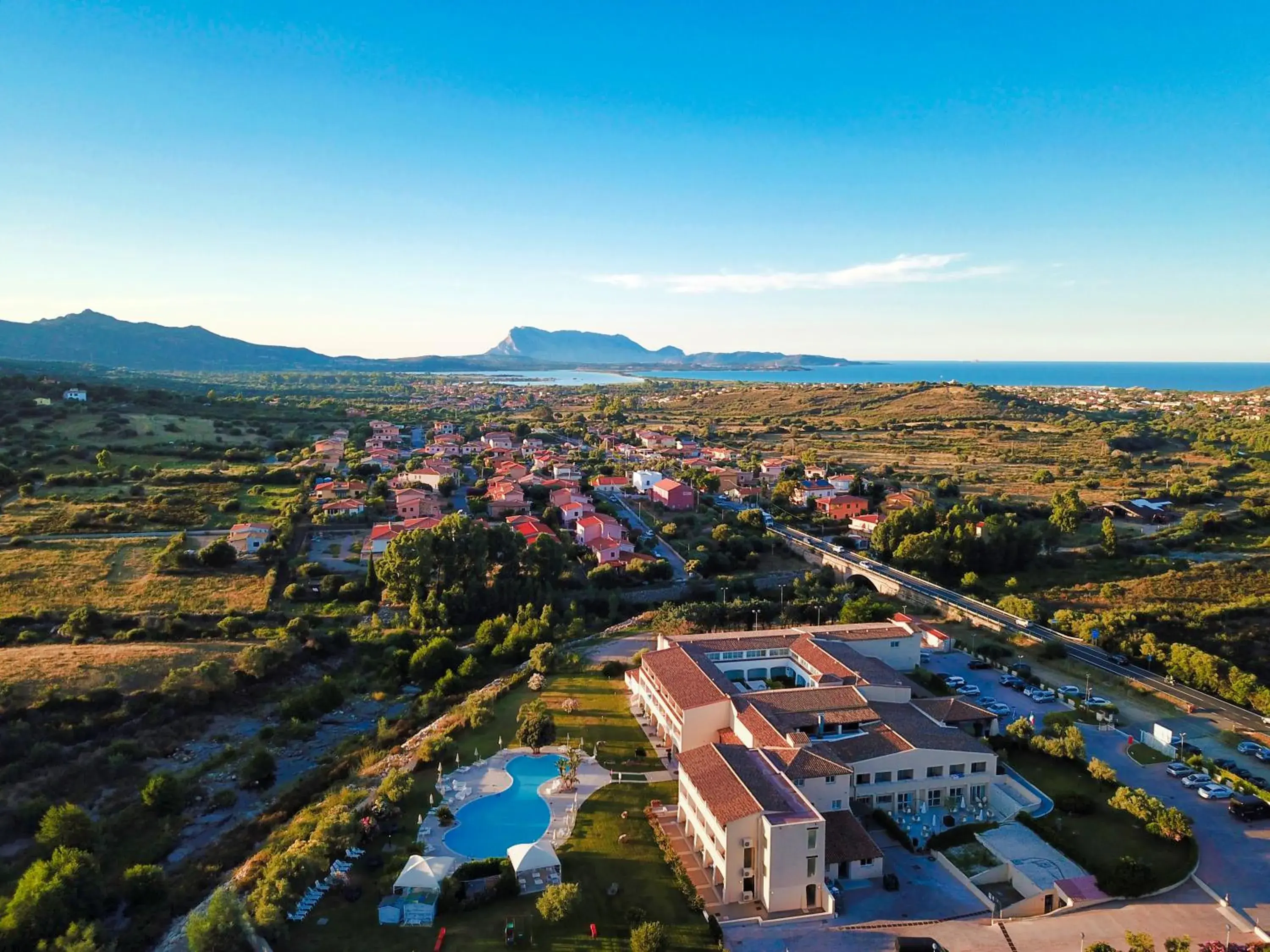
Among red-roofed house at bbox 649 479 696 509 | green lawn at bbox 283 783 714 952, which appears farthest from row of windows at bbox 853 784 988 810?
red-roofed house at bbox 649 479 696 509

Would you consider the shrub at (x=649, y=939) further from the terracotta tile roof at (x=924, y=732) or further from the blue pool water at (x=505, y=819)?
the terracotta tile roof at (x=924, y=732)

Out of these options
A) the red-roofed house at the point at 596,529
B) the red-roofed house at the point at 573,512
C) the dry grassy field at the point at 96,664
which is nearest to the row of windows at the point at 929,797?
the dry grassy field at the point at 96,664

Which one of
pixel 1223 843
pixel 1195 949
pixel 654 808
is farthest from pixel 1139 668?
pixel 654 808

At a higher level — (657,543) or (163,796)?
(657,543)

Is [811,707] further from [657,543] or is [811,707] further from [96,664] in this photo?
[657,543]

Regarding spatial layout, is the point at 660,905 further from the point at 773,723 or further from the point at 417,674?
the point at 417,674

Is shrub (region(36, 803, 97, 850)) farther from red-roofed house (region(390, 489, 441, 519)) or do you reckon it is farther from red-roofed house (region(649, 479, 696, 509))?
red-roofed house (region(649, 479, 696, 509))

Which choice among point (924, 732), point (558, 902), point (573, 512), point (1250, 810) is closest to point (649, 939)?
point (558, 902)
